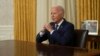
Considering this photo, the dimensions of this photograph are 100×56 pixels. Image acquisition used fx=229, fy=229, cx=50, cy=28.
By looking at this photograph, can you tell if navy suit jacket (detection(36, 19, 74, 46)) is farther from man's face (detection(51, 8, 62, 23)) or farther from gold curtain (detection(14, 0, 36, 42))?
gold curtain (detection(14, 0, 36, 42))

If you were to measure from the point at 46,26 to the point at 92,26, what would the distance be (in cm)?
109

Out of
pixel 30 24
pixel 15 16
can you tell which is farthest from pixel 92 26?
pixel 15 16

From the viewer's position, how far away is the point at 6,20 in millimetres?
4820

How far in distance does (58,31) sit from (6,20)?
76.3 inches

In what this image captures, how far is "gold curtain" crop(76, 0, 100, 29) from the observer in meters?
4.23

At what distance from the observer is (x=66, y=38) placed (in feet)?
10.2

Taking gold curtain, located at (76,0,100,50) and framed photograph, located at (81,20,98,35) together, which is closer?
framed photograph, located at (81,20,98,35)

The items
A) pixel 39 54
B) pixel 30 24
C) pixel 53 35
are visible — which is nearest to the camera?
pixel 39 54

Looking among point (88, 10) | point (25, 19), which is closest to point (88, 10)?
point (88, 10)

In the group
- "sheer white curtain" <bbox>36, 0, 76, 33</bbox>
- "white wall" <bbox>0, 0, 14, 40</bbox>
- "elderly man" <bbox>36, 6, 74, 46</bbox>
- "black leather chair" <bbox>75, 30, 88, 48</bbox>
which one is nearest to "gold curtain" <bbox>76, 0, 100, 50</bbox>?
"sheer white curtain" <bbox>36, 0, 76, 33</bbox>

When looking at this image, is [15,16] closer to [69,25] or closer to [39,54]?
[69,25]

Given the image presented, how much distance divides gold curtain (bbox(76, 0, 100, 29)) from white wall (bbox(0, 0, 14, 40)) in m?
1.45

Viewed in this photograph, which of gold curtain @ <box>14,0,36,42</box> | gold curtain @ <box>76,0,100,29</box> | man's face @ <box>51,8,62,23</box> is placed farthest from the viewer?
gold curtain @ <box>14,0,36,42</box>

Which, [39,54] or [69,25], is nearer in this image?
[39,54]
